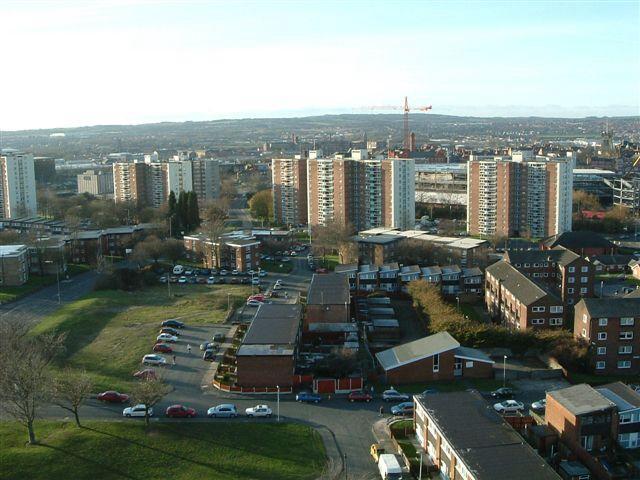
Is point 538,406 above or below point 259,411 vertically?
below

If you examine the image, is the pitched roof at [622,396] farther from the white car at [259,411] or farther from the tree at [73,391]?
the tree at [73,391]

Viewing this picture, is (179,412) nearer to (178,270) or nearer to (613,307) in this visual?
(613,307)

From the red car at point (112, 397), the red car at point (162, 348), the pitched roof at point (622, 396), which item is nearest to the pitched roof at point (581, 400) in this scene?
the pitched roof at point (622, 396)

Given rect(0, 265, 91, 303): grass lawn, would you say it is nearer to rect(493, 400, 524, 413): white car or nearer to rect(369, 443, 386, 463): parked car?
rect(369, 443, 386, 463): parked car

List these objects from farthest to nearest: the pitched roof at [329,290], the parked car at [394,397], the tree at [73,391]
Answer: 1. the pitched roof at [329,290]
2. the parked car at [394,397]
3. the tree at [73,391]

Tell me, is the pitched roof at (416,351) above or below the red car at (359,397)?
above

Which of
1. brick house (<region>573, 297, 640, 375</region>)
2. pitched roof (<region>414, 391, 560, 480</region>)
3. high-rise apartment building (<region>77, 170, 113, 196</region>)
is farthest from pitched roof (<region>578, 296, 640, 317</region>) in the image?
high-rise apartment building (<region>77, 170, 113, 196</region>)

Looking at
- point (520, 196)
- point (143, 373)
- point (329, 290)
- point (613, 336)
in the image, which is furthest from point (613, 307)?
point (520, 196)
